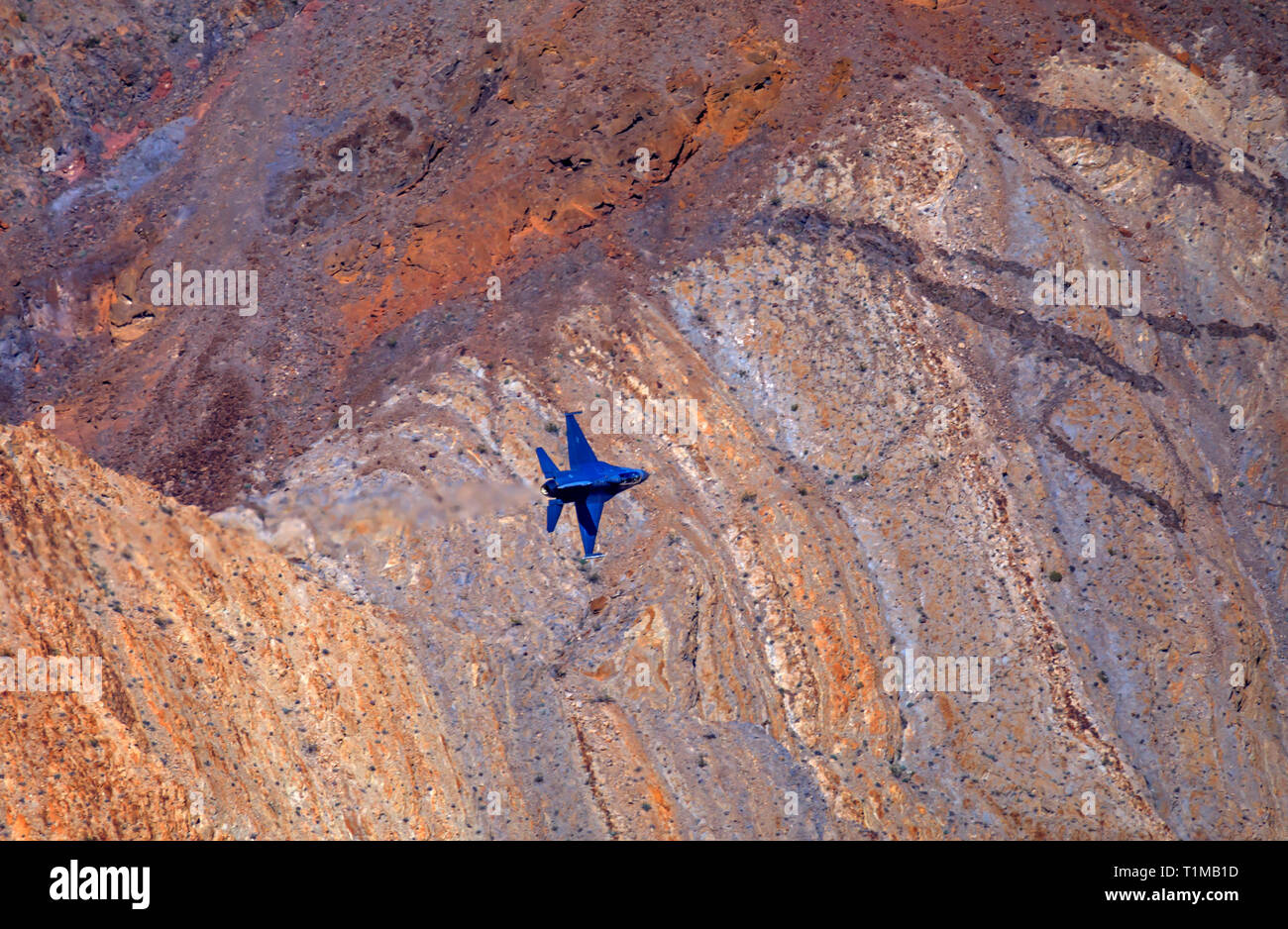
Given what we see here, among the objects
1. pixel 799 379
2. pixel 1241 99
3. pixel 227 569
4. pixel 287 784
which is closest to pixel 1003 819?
pixel 799 379

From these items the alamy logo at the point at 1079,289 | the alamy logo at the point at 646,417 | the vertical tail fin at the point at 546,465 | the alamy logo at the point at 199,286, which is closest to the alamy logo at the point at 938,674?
the alamy logo at the point at 646,417

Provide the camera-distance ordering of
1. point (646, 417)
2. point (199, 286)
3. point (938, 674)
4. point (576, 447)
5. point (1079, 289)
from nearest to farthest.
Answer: point (576, 447) < point (938, 674) < point (646, 417) < point (1079, 289) < point (199, 286)

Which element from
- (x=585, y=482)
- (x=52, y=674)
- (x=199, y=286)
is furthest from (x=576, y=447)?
(x=199, y=286)

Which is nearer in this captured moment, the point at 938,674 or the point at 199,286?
the point at 938,674

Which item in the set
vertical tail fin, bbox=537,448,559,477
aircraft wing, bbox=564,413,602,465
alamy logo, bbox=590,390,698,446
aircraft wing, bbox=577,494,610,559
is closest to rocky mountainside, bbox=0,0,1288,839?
alamy logo, bbox=590,390,698,446

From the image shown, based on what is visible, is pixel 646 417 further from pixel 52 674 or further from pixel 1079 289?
pixel 52 674
